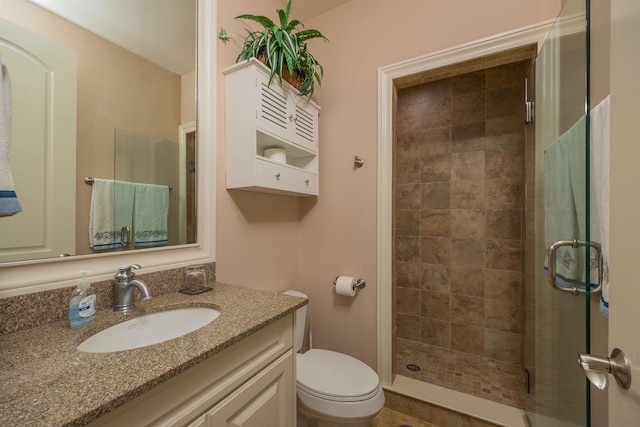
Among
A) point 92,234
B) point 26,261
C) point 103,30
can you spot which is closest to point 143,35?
point 103,30

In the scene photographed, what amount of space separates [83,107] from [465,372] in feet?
8.43

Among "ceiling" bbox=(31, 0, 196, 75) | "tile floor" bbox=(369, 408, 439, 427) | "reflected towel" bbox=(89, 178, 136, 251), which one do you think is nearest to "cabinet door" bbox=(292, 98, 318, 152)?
"ceiling" bbox=(31, 0, 196, 75)

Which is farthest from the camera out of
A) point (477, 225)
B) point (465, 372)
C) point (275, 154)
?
Result: point (477, 225)

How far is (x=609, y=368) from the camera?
0.44 metres

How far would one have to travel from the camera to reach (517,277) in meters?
1.98

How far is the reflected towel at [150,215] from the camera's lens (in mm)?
994

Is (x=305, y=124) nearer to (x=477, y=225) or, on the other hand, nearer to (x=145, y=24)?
(x=145, y=24)

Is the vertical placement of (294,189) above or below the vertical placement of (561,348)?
above

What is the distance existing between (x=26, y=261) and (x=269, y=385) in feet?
2.54

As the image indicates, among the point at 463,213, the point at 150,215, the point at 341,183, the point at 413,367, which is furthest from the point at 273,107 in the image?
the point at 413,367

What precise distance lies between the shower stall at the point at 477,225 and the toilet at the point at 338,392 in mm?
392

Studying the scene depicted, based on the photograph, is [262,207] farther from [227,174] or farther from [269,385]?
[269,385]

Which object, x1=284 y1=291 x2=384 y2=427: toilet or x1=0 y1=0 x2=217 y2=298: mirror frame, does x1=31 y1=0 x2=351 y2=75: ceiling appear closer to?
x1=0 y1=0 x2=217 y2=298: mirror frame

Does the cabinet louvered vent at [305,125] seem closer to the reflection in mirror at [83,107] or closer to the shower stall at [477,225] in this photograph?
the shower stall at [477,225]
